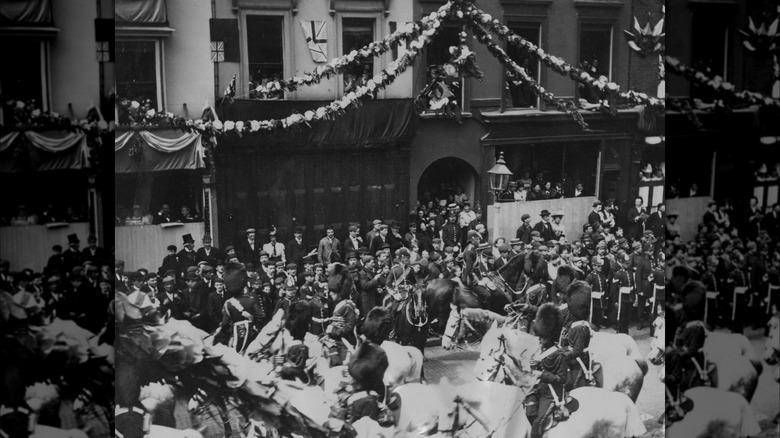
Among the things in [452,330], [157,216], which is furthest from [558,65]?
[157,216]

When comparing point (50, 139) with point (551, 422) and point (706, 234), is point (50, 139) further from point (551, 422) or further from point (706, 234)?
point (706, 234)

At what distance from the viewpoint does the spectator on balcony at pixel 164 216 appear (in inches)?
226

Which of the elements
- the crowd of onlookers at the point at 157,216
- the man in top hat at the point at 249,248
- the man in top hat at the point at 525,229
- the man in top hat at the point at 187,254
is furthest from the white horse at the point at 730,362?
the crowd of onlookers at the point at 157,216

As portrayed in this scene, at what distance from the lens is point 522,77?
6332 millimetres

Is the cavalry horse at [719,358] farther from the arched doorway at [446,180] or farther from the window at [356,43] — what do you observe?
the window at [356,43]

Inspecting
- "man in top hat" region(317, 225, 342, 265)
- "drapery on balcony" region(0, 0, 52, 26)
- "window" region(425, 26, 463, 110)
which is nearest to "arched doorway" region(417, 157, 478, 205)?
"window" region(425, 26, 463, 110)

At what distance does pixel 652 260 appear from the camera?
6.63 metres

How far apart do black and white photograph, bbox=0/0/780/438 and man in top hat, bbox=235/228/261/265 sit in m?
0.03

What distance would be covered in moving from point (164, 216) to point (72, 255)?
0.74 meters

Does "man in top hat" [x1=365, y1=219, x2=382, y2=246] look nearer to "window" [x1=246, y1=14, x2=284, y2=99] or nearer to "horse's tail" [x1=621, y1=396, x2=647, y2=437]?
"window" [x1=246, y1=14, x2=284, y2=99]

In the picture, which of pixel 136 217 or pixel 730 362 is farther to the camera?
pixel 730 362

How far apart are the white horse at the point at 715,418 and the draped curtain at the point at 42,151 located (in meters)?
5.31

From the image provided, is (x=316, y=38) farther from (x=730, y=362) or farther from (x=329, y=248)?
(x=730, y=362)

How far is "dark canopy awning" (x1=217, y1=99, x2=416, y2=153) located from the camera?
582 centimetres
